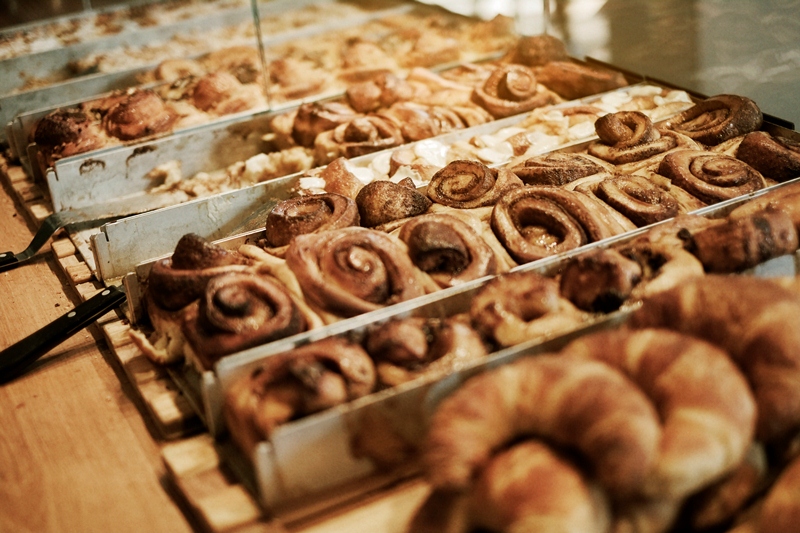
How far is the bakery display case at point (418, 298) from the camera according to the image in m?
1.81

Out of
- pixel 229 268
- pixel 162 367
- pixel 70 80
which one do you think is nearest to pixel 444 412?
pixel 229 268

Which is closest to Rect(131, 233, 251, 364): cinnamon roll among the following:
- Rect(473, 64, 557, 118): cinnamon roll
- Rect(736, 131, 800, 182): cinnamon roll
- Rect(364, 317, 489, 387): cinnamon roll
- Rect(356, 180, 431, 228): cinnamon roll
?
Rect(356, 180, 431, 228): cinnamon roll

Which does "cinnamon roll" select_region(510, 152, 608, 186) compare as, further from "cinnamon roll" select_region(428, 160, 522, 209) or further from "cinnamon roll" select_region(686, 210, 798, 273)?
"cinnamon roll" select_region(686, 210, 798, 273)

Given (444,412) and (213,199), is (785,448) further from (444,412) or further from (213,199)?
(213,199)

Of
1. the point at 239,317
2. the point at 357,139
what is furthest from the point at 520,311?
the point at 357,139

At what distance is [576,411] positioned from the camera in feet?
5.73

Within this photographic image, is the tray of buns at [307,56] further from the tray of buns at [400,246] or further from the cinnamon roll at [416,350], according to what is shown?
the cinnamon roll at [416,350]

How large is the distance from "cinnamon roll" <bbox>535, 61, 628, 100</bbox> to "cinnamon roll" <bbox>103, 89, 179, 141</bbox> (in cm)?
217

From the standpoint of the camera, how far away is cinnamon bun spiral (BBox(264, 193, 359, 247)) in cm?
303

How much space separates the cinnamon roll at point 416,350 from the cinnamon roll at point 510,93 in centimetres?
248

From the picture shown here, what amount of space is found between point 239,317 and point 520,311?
0.83 metres

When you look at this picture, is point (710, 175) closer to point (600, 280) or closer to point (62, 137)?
point (600, 280)

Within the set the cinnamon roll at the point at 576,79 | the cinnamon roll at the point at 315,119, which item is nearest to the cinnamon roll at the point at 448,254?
the cinnamon roll at the point at 315,119

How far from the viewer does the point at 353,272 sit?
8.55 feet
